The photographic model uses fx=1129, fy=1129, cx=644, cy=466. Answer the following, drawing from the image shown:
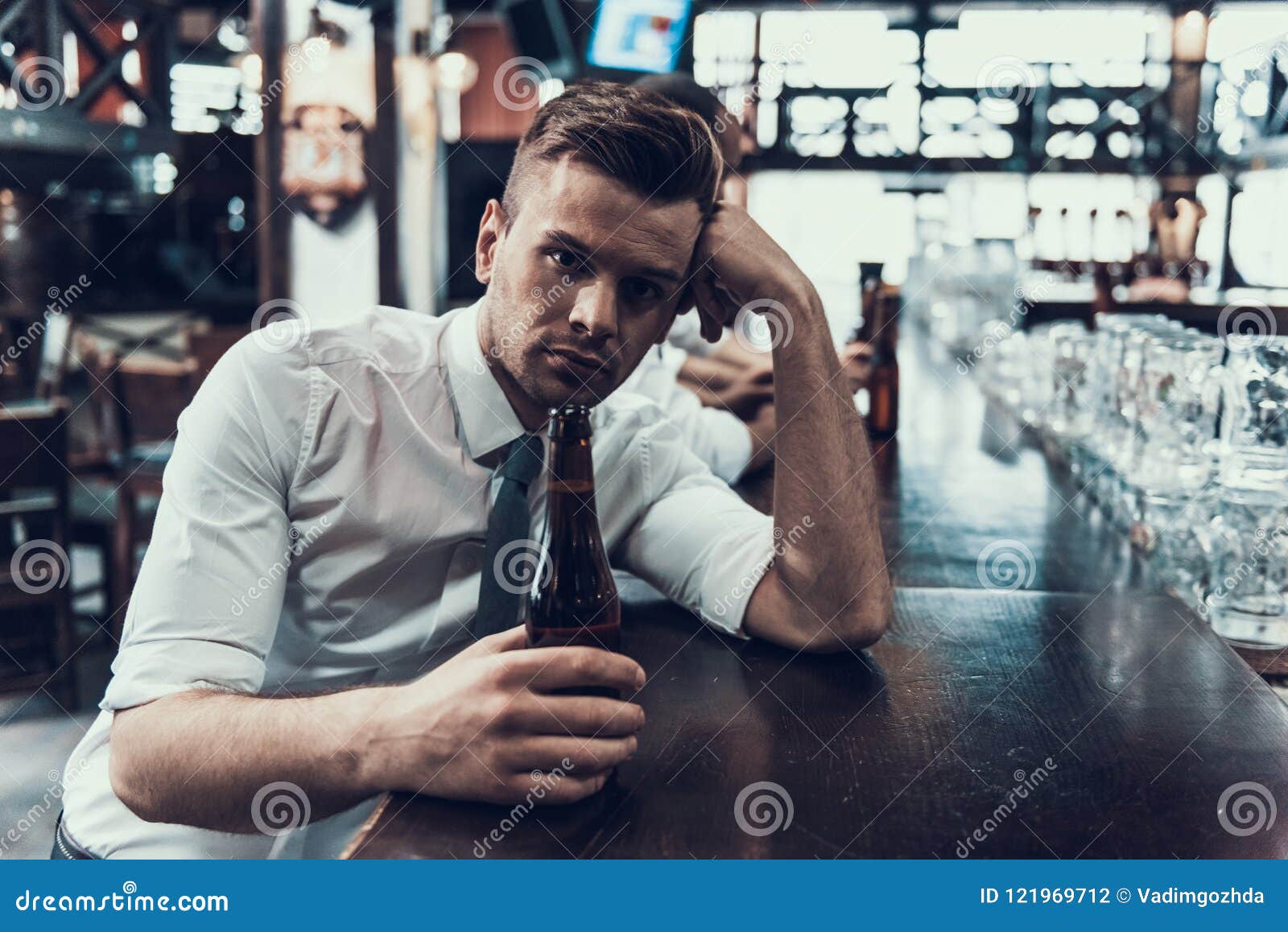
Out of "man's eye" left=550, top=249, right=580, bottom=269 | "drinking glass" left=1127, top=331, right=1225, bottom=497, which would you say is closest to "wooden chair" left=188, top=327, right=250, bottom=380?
"man's eye" left=550, top=249, right=580, bottom=269

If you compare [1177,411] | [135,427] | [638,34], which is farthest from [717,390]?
[638,34]

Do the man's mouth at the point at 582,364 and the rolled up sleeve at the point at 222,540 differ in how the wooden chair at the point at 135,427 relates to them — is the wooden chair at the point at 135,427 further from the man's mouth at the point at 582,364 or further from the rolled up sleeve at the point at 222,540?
the man's mouth at the point at 582,364

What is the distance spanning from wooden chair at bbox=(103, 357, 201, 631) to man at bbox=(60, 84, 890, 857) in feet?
9.91

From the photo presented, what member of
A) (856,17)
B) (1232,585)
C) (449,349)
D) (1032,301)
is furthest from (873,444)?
(856,17)

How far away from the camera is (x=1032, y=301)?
6.06 metres

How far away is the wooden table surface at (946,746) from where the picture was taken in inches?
33.5

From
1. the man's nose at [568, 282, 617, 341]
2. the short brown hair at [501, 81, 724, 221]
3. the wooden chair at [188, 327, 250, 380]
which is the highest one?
the short brown hair at [501, 81, 724, 221]

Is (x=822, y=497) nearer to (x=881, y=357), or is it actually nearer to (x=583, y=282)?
(x=583, y=282)

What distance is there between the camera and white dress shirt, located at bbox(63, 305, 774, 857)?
1.19 m

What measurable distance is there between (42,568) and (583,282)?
10.1 ft

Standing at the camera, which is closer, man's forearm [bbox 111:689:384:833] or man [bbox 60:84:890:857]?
man's forearm [bbox 111:689:384:833]

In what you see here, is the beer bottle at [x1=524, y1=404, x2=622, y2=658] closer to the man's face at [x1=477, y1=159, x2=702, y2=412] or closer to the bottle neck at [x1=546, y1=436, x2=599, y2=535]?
the bottle neck at [x1=546, y1=436, x2=599, y2=535]
